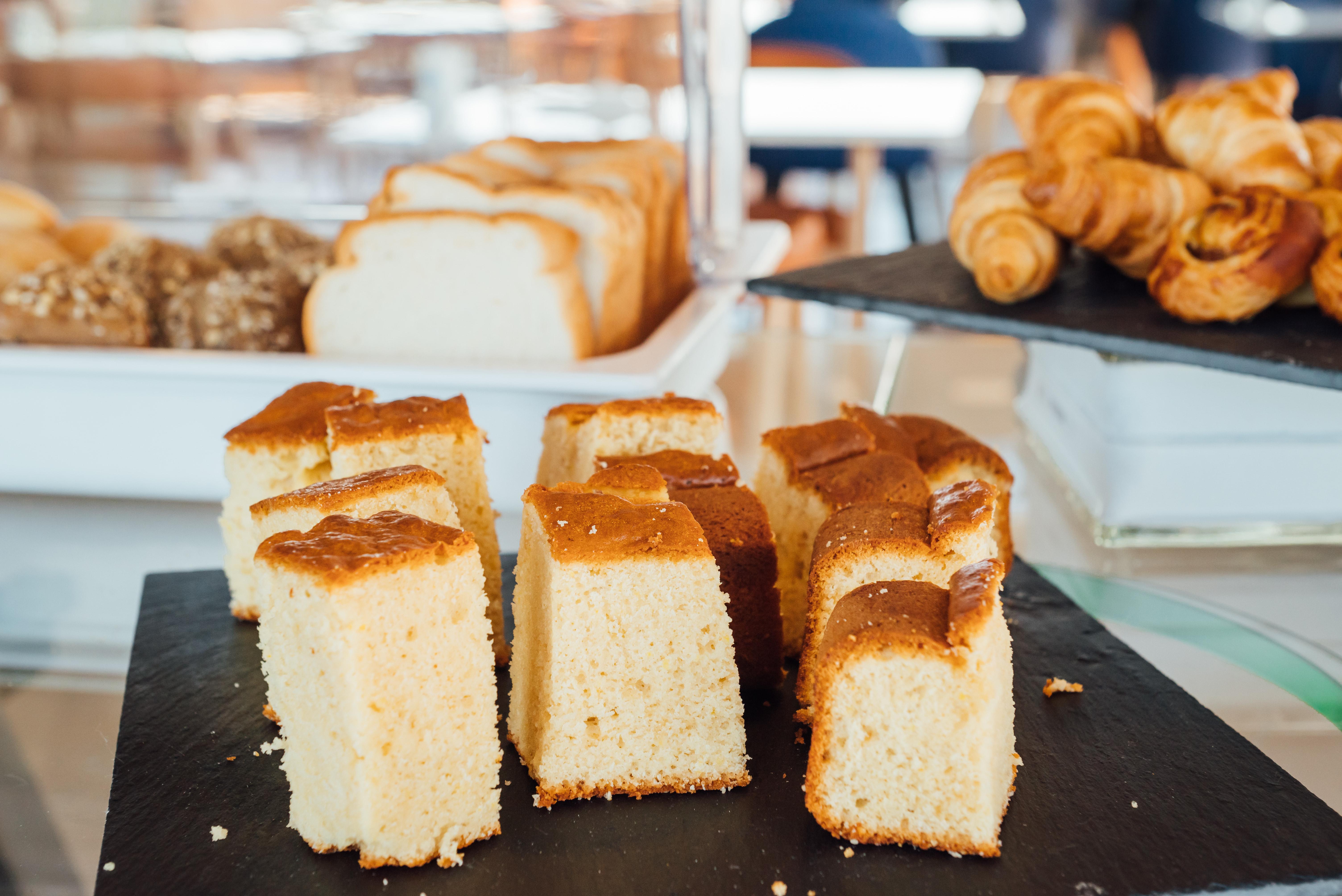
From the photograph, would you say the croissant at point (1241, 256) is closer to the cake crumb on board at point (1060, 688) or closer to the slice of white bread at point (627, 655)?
the cake crumb on board at point (1060, 688)

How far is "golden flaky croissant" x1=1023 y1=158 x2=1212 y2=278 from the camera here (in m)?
1.50

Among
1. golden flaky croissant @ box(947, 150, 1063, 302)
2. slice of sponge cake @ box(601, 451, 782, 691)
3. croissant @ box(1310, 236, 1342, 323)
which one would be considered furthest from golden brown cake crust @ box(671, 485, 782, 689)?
croissant @ box(1310, 236, 1342, 323)

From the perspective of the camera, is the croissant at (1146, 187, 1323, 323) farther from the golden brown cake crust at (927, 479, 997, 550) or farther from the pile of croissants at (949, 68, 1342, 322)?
the golden brown cake crust at (927, 479, 997, 550)

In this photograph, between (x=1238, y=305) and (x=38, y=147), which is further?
(x=38, y=147)

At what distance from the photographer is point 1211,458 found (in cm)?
133

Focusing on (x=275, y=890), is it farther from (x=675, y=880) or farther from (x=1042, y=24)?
(x=1042, y=24)

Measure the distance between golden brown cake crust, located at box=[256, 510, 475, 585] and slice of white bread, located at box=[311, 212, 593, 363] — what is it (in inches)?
28.5

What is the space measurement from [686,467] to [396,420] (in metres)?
0.29

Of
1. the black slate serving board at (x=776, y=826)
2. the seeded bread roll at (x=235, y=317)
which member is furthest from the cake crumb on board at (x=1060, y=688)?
the seeded bread roll at (x=235, y=317)

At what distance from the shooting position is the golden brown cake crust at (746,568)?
104 centimetres

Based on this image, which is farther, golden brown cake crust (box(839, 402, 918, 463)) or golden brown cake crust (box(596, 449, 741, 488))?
golden brown cake crust (box(839, 402, 918, 463))

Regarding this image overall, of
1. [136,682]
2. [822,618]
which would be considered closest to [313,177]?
[136,682]

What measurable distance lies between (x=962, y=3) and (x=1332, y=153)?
273 inches

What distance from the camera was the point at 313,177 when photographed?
15.4ft
